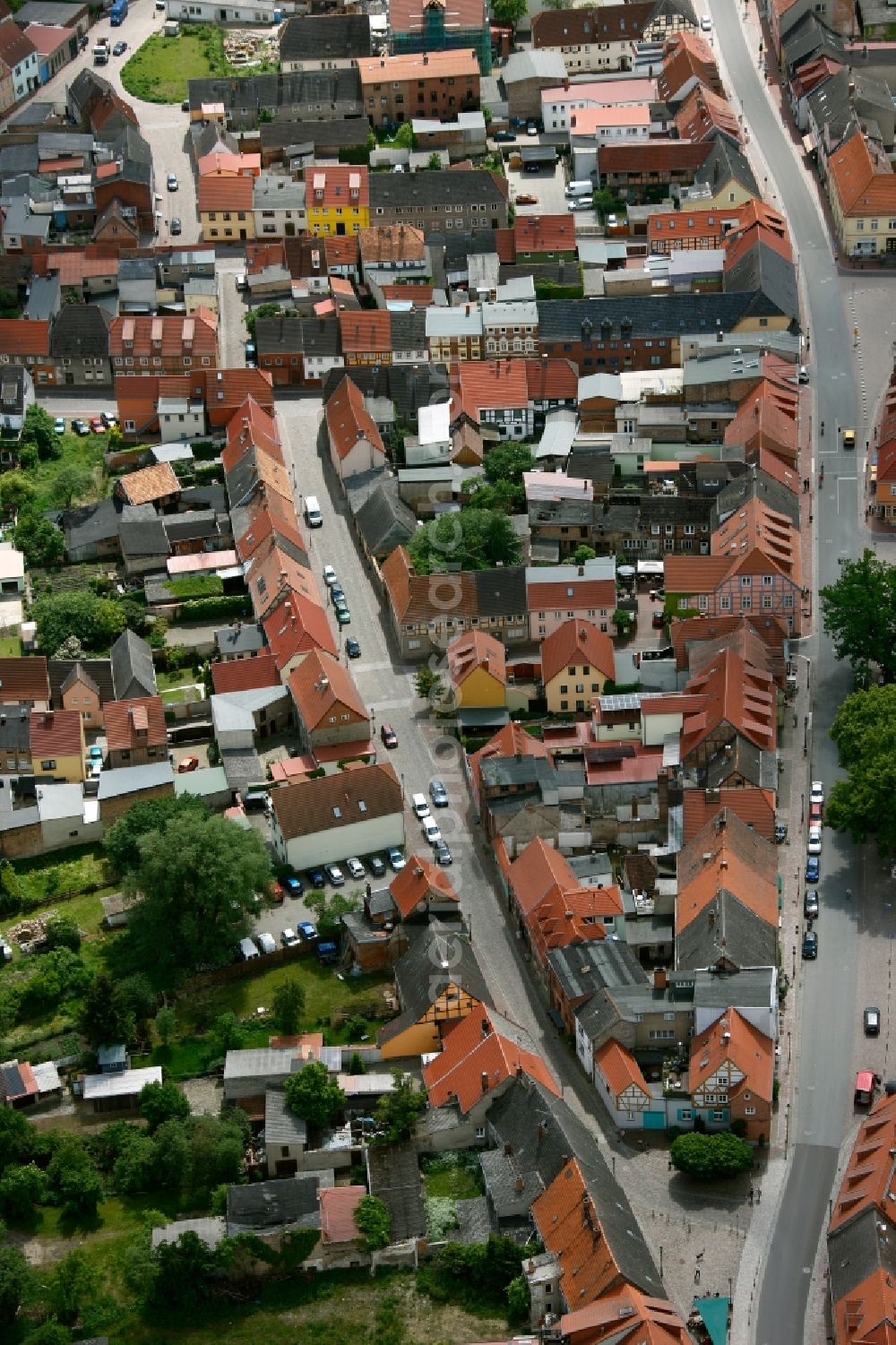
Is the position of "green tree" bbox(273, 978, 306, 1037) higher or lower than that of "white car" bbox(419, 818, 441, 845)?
lower

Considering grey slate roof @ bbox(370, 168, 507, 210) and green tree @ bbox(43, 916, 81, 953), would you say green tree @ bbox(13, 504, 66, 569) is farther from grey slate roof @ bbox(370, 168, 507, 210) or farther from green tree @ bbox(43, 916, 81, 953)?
grey slate roof @ bbox(370, 168, 507, 210)

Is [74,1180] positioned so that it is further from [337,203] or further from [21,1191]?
[337,203]

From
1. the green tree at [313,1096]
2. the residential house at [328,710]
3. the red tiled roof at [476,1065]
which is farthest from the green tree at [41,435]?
the green tree at [313,1096]

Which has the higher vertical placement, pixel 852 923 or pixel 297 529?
pixel 297 529

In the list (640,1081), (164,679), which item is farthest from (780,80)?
(640,1081)

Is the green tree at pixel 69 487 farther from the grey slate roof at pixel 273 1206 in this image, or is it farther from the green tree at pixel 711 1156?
the green tree at pixel 711 1156

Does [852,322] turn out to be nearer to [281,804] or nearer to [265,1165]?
[281,804]

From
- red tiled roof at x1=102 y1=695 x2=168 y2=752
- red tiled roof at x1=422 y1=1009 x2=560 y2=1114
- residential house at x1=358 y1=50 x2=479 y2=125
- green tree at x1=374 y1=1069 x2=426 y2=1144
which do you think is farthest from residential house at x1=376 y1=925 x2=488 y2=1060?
residential house at x1=358 y1=50 x2=479 y2=125
